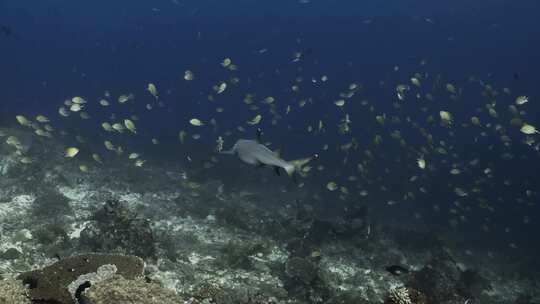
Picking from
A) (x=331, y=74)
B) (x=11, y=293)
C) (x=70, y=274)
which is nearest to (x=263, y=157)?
(x=70, y=274)

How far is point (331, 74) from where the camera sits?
85.6 m

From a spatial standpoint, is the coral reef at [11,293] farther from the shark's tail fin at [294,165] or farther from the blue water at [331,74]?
the blue water at [331,74]

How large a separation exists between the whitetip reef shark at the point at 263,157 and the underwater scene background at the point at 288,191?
0.03 metres

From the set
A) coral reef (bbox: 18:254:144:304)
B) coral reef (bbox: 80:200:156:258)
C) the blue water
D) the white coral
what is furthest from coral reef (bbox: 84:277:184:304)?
the blue water

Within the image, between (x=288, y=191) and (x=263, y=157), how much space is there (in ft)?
64.3

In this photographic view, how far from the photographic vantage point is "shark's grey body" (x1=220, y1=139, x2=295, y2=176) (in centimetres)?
894

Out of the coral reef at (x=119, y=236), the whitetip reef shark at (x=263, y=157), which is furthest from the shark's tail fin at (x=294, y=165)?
the coral reef at (x=119, y=236)

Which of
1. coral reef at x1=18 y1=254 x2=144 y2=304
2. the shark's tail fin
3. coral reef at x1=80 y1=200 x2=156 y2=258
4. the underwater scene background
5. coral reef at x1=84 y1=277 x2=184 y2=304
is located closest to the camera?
coral reef at x1=84 y1=277 x2=184 y2=304

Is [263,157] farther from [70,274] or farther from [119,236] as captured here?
[119,236]

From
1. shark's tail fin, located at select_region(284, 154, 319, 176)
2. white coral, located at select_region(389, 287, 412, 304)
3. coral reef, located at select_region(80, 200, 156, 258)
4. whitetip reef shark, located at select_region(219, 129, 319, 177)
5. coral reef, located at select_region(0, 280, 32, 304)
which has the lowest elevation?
coral reef, located at select_region(80, 200, 156, 258)

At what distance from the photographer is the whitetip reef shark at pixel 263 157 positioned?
895 cm

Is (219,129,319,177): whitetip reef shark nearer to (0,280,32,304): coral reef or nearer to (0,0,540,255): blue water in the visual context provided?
(0,280,32,304): coral reef

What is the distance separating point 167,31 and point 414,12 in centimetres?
6032

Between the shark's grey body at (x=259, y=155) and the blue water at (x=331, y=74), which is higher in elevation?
the shark's grey body at (x=259, y=155)
